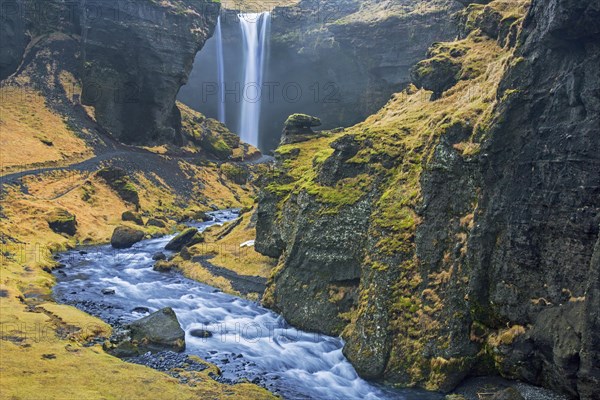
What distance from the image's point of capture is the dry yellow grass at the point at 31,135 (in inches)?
3103

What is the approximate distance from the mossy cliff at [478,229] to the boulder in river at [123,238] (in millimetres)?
29660

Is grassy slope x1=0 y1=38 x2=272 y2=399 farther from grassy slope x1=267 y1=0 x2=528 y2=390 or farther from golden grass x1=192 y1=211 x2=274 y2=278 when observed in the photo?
golden grass x1=192 y1=211 x2=274 y2=278

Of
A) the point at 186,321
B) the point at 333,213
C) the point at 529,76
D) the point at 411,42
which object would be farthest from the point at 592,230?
the point at 411,42

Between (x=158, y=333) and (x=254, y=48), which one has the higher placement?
(x=254, y=48)

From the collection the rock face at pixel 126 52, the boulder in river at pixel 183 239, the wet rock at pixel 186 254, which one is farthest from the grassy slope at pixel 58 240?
the wet rock at pixel 186 254

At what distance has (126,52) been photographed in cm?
10719

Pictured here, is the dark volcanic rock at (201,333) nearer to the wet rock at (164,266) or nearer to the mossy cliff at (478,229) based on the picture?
the mossy cliff at (478,229)

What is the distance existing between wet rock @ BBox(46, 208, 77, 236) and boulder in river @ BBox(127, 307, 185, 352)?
36470 mm

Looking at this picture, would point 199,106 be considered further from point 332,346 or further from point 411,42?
point 332,346

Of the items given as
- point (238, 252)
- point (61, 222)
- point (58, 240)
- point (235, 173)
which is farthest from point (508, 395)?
point (235, 173)

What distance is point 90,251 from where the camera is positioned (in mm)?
57344

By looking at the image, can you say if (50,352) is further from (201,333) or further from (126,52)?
(126,52)

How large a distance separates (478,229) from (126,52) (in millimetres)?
100028

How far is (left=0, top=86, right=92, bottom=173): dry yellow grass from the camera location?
7881 cm
